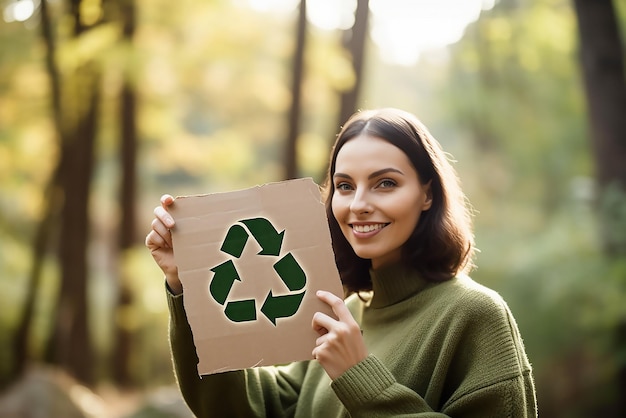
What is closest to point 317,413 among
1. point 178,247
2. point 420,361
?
point 420,361

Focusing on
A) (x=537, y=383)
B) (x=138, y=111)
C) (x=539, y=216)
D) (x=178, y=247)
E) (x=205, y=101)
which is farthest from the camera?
(x=205, y=101)

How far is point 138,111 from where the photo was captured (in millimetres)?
9758

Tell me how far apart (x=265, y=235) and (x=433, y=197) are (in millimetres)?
525

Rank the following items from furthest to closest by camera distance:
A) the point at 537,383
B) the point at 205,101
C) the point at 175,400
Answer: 1. the point at 205,101
2. the point at 537,383
3. the point at 175,400

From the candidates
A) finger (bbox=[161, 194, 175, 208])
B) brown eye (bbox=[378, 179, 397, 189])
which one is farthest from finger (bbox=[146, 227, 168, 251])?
brown eye (bbox=[378, 179, 397, 189])

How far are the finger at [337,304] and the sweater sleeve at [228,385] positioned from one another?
1.42 ft

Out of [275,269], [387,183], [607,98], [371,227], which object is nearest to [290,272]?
[275,269]

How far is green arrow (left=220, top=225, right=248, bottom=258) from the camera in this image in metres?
1.87

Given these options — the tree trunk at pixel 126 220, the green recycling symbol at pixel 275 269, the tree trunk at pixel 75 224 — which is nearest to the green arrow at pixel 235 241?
the green recycling symbol at pixel 275 269

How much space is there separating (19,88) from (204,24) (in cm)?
244

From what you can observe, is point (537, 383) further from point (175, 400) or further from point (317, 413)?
point (317, 413)

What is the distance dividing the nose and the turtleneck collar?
265mm

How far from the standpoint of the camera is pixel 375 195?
1.91 meters

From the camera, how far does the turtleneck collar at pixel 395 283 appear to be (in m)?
2.04
